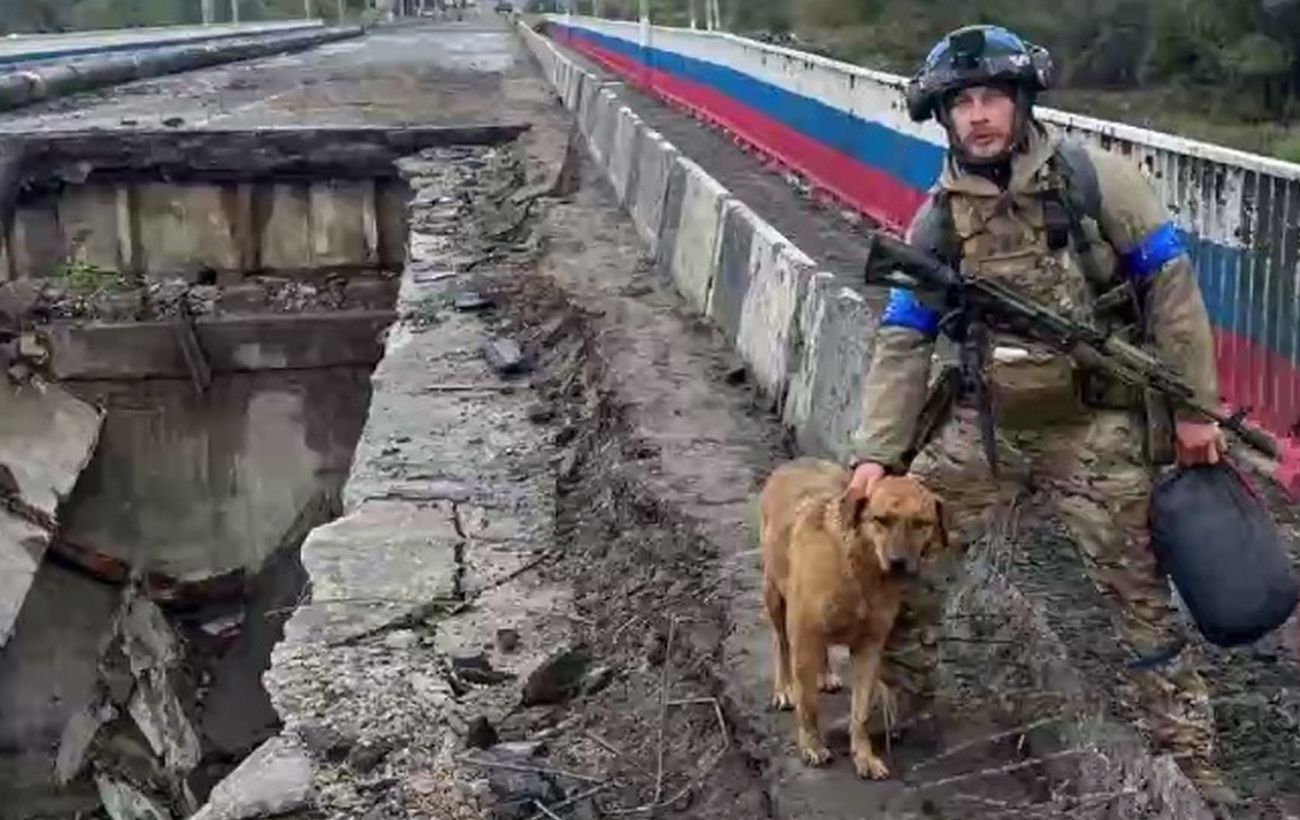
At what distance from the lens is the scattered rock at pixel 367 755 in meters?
5.39

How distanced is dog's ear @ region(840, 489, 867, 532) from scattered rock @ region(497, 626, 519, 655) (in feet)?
7.73


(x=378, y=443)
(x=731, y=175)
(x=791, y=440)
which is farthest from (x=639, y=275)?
(x=731, y=175)

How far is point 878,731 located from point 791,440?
10.7 feet

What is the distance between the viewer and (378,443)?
9141 mm

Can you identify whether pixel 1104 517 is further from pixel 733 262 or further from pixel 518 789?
pixel 733 262

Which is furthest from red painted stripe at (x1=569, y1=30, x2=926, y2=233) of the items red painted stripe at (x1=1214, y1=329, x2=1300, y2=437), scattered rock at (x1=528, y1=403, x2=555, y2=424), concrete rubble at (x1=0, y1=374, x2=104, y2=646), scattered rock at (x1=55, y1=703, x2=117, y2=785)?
scattered rock at (x1=55, y1=703, x2=117, y2=785)

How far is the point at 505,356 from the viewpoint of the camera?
10.7 metres

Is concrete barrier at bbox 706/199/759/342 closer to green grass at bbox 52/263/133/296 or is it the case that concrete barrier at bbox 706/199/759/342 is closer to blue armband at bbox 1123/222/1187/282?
blue armband at bbox 1123/222/1187/282

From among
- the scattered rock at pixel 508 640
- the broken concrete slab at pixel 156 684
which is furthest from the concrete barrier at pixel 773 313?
the broken concrete slab at pixel 156 684

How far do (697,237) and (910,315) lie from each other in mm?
6745

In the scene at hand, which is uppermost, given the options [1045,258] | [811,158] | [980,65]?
[980,65]

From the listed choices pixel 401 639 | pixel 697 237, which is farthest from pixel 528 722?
pixel 697 237

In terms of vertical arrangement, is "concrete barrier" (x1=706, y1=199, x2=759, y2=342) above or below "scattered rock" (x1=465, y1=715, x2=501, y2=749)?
above

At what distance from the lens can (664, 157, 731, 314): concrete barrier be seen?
10609 millimetres
